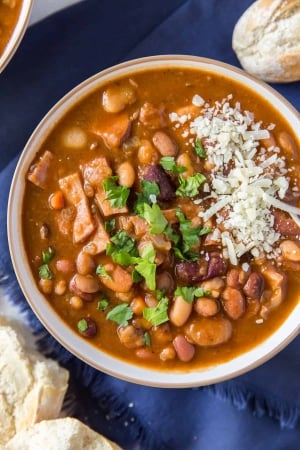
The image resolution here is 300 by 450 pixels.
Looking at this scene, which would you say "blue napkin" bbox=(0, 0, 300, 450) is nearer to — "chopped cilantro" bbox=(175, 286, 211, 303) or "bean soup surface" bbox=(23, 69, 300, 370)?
"bean soup surface" bbox=(23, 69, 300, 370)

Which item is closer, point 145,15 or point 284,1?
point 284,1

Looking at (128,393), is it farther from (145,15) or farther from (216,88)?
(145,15)

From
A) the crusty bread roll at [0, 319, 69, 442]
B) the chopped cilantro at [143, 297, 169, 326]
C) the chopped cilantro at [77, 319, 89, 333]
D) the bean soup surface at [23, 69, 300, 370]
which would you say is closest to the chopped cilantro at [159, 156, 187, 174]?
the bean soup surface at [23, 69, 300, 370]

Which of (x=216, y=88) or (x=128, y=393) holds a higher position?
(x=216, y=88)

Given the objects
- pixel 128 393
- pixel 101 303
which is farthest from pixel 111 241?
pixel 128 393

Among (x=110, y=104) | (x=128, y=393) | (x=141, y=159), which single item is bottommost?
(x=128, y=393)
